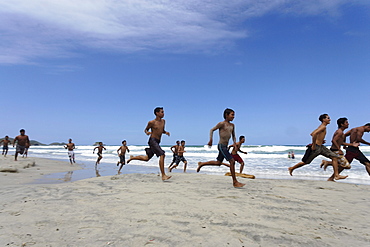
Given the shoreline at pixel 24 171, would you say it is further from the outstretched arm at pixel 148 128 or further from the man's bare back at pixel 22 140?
the outstretched arm at pixel 148 128

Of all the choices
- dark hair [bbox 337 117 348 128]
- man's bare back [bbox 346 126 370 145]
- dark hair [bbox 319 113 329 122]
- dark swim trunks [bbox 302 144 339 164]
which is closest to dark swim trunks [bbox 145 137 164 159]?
dark swim trunks [bbox 302 144 339 164]

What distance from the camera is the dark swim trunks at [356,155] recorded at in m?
7.66

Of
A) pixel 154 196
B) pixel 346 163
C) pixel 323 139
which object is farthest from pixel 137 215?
pixel 346 163

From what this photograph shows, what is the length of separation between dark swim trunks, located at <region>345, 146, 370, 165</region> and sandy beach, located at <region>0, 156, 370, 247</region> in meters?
3.31

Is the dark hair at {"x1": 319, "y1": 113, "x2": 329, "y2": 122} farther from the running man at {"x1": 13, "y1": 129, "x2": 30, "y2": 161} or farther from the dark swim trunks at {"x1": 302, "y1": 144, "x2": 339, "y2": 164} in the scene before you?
the running man at {"x1": 13, "y1": 129, "x2": 30, "y2": 161}

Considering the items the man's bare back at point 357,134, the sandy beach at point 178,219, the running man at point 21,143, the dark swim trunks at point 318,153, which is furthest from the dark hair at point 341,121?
the running man at point 21,143

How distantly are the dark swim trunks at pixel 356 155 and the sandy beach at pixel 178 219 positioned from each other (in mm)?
3313

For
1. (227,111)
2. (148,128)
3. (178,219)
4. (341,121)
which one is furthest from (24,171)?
(341,121)

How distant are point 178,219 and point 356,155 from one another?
6.92 m

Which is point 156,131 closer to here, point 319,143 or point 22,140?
point 319,143

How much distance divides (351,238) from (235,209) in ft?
4.76

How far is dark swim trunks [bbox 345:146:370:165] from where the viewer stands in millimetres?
7656

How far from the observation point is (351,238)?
2.91 metres

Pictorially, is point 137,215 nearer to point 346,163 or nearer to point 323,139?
point 323,139
